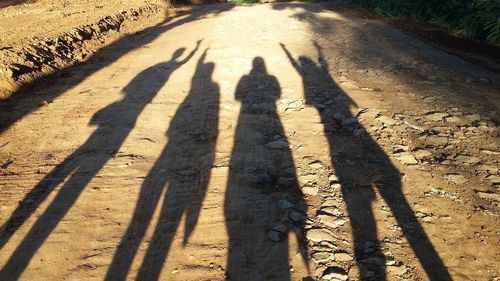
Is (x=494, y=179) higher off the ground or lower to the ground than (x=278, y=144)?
lower

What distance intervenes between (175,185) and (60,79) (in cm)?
461

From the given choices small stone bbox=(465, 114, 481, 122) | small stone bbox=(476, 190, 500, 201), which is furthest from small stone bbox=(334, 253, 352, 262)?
small stone bbox=(465, 114, 481, 122)

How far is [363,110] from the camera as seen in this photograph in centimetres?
573

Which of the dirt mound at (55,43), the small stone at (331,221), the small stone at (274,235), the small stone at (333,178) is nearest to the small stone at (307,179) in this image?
the small stone at (333,178)

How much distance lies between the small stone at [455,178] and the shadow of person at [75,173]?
3.72 metres

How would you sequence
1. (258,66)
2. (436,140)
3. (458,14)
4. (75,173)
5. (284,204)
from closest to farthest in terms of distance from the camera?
1. (284,204)
2. (75,173)
3. (436,140)
4. (258,66)
5. (458,14)

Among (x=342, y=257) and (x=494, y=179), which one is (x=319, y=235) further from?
(x=494, y=179)

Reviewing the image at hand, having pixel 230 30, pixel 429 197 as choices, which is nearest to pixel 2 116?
pixel 429 197

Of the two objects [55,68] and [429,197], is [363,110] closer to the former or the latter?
[429,197]

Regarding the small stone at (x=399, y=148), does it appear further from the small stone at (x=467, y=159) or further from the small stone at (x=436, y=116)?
the small stone at (x=436, y=116)

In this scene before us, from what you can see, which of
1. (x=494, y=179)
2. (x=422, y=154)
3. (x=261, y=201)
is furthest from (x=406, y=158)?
(x=261, y=201)

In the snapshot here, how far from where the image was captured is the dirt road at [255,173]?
10.5 ft

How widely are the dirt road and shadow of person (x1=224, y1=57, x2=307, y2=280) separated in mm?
15

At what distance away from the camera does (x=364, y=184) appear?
4117 millimetres
